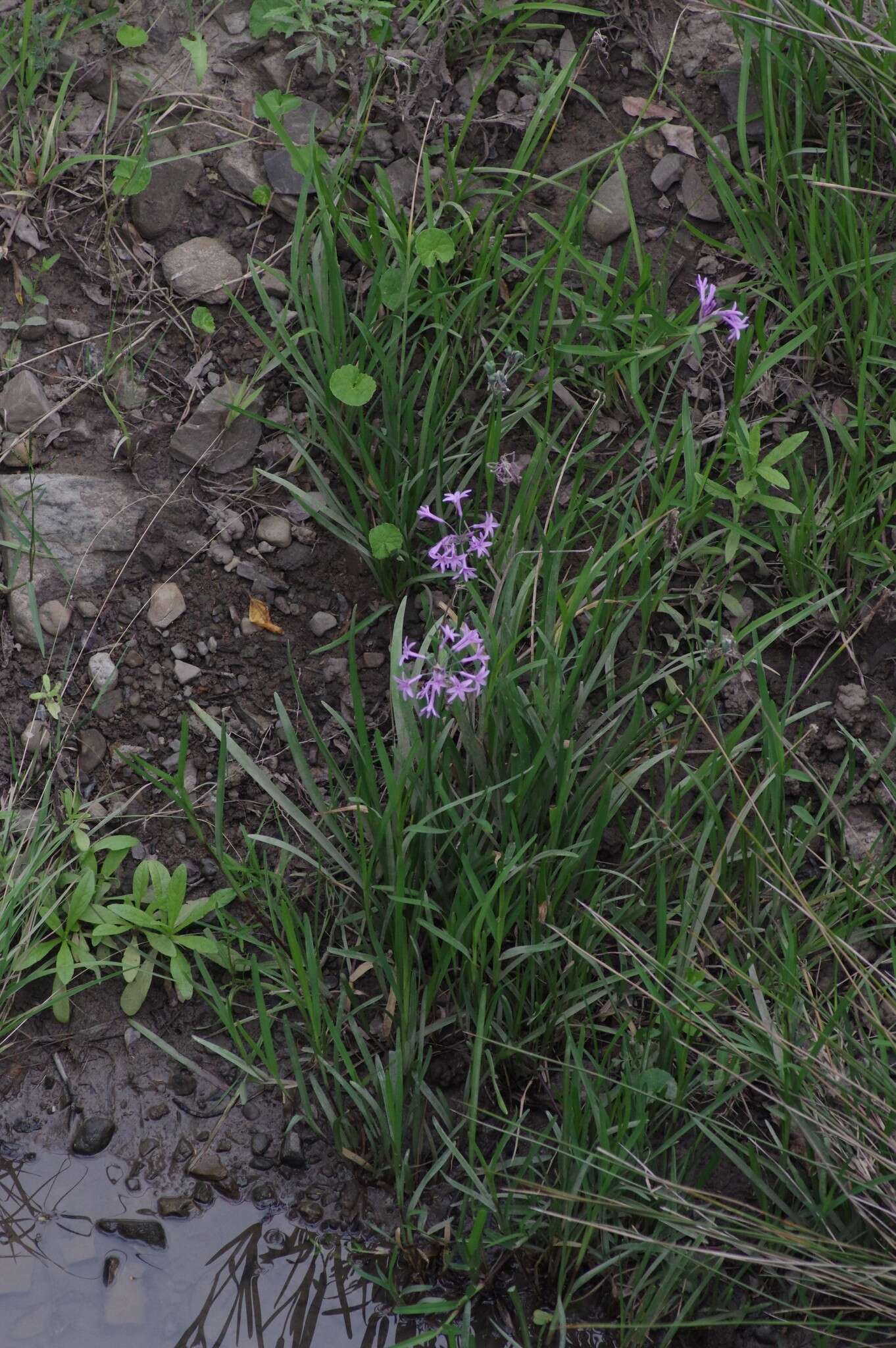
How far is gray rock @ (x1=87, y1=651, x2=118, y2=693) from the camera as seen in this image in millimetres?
2555

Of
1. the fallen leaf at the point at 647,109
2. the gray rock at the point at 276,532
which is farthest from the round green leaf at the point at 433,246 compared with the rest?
the fallen leaf at the point at 647,109

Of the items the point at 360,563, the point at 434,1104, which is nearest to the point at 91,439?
the point at 360,563

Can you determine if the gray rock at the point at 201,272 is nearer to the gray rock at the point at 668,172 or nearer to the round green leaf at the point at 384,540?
the round green leaf at the point at 384,540

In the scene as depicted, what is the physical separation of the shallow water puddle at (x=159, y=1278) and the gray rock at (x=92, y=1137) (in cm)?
3

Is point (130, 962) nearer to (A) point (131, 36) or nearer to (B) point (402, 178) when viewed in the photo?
(B) point (402, 178)

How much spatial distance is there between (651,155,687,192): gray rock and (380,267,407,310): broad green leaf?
2.49ft

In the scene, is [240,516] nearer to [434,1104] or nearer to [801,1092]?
[434,1104]

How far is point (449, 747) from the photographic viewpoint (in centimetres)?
224

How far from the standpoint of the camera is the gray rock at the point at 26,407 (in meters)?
2.73

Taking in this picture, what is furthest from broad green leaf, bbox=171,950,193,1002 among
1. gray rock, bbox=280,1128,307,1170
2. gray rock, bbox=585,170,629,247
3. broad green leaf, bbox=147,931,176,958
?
gray rock, bbox=585,170,629,247

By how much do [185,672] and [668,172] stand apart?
166 cm

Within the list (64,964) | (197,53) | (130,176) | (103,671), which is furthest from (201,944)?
(197,53)

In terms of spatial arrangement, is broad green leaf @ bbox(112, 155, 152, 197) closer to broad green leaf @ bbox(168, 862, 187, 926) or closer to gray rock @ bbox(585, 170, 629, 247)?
gray rock @ bbox(585, 170, 629, 247)

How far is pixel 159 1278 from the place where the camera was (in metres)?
2.16
